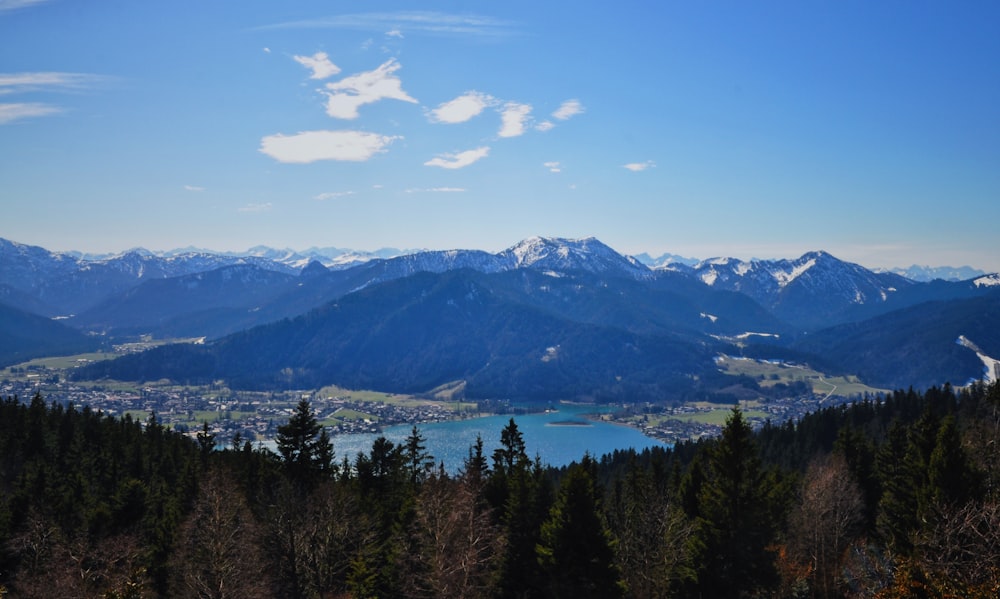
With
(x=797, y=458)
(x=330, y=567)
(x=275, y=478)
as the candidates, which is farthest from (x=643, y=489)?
(x=797, y=458)

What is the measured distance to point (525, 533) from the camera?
2834cm

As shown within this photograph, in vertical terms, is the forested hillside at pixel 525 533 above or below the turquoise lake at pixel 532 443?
above

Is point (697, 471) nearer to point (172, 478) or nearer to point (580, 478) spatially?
point (580, 478)

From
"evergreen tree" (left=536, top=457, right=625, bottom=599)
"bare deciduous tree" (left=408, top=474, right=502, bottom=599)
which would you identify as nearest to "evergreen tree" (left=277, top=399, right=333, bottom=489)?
"bare deciduous tree" (left=408, top=474, right=502, bottom=599)

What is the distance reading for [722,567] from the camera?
2677 centimetres

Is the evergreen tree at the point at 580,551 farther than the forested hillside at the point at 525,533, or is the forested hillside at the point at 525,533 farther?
the forested hillside at the point at 525,533

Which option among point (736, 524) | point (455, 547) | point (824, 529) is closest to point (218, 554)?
point (455, 547)

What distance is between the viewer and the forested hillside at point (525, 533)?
994 inches

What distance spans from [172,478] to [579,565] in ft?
173

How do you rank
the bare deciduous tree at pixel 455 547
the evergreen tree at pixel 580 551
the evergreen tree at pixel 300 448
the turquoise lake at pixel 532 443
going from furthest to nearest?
the turquoise lake at pixel 532 443 → the evergreen tree at pixel 300 448 → the bare deciduous tree at pixel 455 547 → the evergreen tree at pixel 580 551

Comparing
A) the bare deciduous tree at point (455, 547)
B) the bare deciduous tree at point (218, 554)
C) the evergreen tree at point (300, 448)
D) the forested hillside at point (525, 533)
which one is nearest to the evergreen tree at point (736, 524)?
the forested hillside at point (525, 533)

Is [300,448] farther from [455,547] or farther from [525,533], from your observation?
[525,533]

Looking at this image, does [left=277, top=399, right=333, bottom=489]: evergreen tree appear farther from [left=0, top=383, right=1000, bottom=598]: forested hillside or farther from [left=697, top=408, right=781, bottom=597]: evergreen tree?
[left=697, top=408, right=781, bottom=597]: evergreen tree

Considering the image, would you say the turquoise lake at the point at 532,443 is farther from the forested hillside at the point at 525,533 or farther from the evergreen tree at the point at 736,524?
the evergreen tree at the point at 736,524
